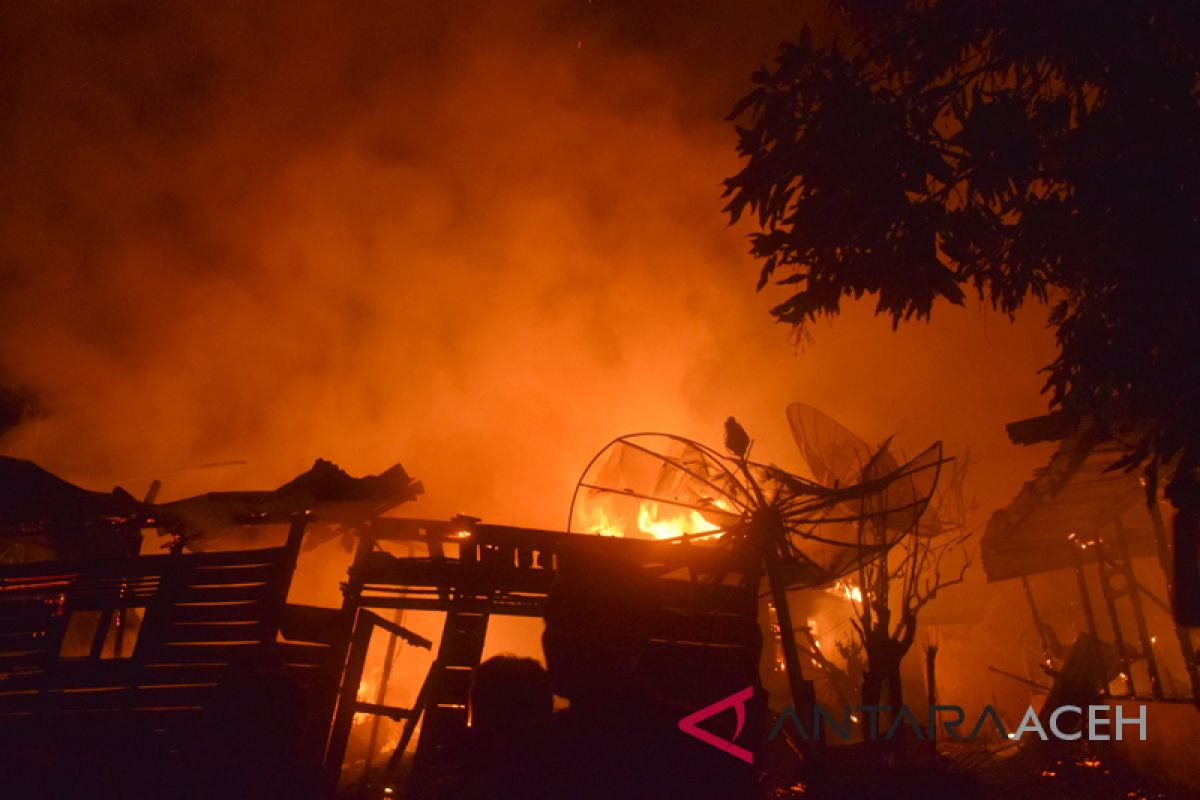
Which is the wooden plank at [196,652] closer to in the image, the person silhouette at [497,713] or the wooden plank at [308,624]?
the wooden plank at [308,624]

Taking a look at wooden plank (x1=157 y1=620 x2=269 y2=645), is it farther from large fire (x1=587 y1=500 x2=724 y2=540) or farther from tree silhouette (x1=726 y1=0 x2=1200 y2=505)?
tree silhouette (x1=726 y1=0 x2=1200 y2=505)

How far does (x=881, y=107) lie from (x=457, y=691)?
7.54m

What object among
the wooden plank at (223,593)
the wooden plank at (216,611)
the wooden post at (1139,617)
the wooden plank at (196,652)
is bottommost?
the wooden plank at (196,652)

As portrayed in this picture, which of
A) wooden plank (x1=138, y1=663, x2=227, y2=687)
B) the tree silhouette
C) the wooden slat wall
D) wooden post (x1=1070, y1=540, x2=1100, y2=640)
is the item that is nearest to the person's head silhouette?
the tree silhouette

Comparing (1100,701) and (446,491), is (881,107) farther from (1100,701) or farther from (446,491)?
(446,491)

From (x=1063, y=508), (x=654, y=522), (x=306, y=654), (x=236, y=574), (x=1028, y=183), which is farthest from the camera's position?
(x=1063, y=508)

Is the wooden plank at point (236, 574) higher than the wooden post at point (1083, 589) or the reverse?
the reverse

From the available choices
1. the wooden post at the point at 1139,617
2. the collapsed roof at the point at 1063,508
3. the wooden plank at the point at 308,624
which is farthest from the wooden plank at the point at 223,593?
the wooden post at the point at 1139,617

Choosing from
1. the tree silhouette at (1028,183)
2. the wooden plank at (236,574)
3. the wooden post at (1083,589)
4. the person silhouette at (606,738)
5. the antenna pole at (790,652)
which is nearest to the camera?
the person silhouette at (606,738)

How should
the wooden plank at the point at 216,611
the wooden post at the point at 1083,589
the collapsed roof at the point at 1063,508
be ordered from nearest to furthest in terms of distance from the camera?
1. the collapsed roof at the point at 1063,508
2. the wooden plank at the point at 216,611
3. the wooden post at the point at 1083,589

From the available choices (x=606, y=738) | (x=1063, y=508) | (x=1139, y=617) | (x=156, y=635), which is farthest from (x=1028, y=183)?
(x=156, y=635)

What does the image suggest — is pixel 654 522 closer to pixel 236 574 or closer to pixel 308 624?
pixel 308 624

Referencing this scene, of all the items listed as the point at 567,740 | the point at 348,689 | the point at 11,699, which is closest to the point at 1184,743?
the point at 567,740

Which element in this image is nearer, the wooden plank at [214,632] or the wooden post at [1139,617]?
the wooden plank at [214,632]
